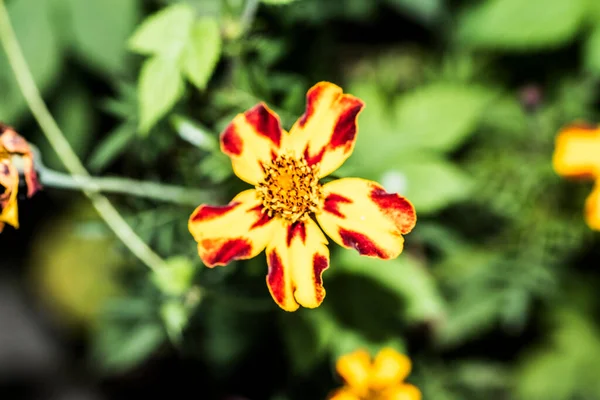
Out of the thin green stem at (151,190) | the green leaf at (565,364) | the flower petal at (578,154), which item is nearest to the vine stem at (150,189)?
the thin green stem at (151,190)

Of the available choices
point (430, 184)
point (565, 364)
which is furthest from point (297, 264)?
point (565, 364)

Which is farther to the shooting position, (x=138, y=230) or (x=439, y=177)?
(x=439, y=177)

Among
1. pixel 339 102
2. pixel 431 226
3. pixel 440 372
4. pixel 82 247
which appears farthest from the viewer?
pixel 82 247

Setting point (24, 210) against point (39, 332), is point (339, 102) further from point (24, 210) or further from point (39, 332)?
point (39, 332)

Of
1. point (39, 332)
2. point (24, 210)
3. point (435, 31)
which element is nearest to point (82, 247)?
point (24, 210)

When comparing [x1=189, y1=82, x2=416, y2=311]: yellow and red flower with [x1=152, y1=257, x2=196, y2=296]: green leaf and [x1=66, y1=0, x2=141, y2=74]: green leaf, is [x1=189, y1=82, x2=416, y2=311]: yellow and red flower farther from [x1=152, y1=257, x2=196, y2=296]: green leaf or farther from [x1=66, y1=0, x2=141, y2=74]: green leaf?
[x1=66, y1=0, x2=141, y2=74]: green leaf

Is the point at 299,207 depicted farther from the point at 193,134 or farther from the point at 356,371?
the point at 356,371

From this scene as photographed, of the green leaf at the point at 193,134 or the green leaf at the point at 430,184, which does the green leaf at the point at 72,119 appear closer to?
the green leaf at the point at 193,134
